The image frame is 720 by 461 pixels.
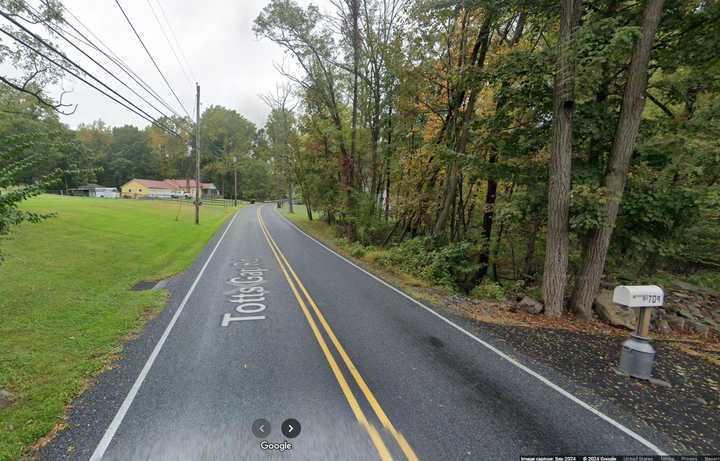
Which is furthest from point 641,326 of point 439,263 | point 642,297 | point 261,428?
point 439,263

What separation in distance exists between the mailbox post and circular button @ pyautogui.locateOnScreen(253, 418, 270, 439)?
519cm

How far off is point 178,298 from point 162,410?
15.3 ft

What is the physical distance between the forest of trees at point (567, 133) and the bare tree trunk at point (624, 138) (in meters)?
0.02

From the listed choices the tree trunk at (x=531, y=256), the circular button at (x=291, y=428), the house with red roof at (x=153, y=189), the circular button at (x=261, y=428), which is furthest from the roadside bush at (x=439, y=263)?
the house with red roof at (x=153, y=189)

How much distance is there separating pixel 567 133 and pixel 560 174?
939mm

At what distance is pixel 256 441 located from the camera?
316 cm

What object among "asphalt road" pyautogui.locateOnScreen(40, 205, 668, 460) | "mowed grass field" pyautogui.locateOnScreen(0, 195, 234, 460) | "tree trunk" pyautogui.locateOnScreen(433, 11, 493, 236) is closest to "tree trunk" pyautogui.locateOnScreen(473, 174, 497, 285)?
"tree trunk" pyautogui.locateOnScreen(433, 11, 493, 236)

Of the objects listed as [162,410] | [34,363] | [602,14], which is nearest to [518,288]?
[602,14]

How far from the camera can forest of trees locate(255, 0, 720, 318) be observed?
6539 mm

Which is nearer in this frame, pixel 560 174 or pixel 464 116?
pixel 560 174

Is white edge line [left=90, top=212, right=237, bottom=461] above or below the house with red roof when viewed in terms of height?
below

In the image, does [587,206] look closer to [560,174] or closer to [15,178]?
[560,174]

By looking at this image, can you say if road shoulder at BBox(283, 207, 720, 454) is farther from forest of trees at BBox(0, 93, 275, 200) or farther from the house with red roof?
the house with red roof

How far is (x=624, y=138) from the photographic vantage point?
6648 millimetres
